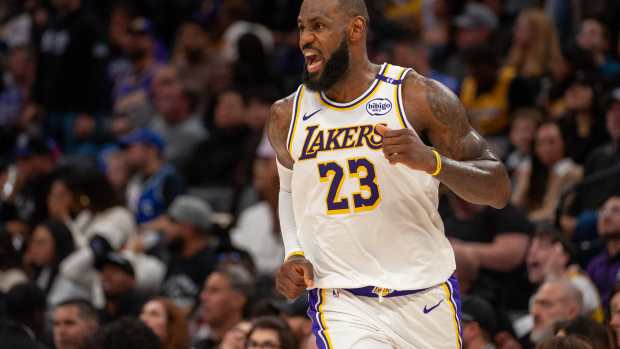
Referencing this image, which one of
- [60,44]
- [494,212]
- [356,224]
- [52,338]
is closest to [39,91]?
[60,44]

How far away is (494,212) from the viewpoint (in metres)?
9.64

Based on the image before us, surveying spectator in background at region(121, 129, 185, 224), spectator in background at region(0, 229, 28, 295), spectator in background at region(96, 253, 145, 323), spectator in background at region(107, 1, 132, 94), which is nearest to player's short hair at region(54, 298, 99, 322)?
spectator in background at region(96, 253, 145, 323)

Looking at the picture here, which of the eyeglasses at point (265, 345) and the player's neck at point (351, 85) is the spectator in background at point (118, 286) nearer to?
the eyeglasses at point (265, 345)

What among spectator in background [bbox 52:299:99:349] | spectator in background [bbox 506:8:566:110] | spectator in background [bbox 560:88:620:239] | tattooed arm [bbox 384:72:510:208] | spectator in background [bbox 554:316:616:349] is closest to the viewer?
tattooed arm [bbox 384:72:510:208]

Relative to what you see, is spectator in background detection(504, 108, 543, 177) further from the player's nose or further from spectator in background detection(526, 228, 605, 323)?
the player's nose

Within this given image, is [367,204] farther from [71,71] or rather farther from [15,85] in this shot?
[15,85]

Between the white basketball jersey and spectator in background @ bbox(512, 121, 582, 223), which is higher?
the white basketball jersey

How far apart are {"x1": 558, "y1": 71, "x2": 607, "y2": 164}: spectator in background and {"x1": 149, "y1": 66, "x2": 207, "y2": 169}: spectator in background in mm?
4124

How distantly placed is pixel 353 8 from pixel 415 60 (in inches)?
288

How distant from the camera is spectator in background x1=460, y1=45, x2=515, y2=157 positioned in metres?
12.2

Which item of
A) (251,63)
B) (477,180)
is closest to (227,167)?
(251,63)

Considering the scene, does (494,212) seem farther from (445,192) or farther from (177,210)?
(177,210)

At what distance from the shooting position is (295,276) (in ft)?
17.3

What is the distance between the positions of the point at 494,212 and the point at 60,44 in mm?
7351
